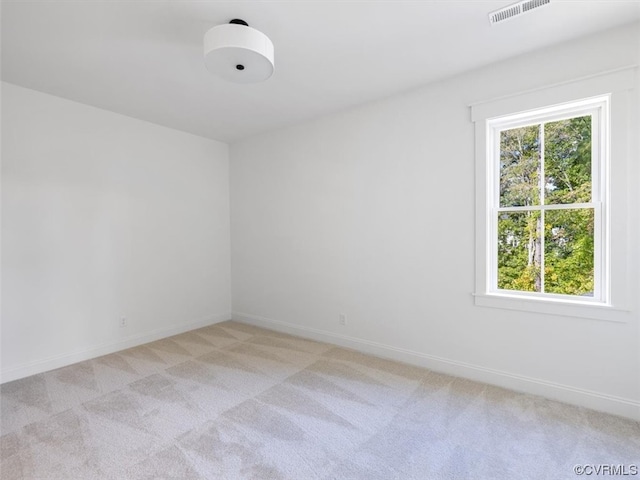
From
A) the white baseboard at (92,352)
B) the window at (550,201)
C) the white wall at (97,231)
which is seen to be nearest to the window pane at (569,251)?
the window at (550,201)

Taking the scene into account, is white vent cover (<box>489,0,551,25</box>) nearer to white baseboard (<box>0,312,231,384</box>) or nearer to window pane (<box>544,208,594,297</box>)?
window pane (<box>544,208,594,297</box>)

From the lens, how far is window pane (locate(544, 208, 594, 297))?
7.80 feet

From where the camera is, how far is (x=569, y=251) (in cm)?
246

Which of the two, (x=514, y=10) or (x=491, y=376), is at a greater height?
(x=514, y=10)

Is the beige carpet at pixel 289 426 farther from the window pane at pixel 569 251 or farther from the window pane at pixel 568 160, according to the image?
the window pane at pixel 568 160

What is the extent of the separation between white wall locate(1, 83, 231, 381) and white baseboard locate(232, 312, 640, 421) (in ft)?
5.77

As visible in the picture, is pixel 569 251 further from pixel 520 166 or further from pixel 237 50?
pixel 237 50

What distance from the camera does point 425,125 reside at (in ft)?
9.71

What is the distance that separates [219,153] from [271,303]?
2.34 meters

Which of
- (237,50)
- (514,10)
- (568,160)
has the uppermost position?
(514,10)

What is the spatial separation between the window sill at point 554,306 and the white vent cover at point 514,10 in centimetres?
204

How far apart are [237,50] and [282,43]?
512 mm

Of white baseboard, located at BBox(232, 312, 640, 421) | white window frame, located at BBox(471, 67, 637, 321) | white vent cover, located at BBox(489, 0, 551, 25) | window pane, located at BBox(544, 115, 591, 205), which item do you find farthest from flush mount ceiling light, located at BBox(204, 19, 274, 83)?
white baseboard, located at BBox(232, 312, 640, 421)
